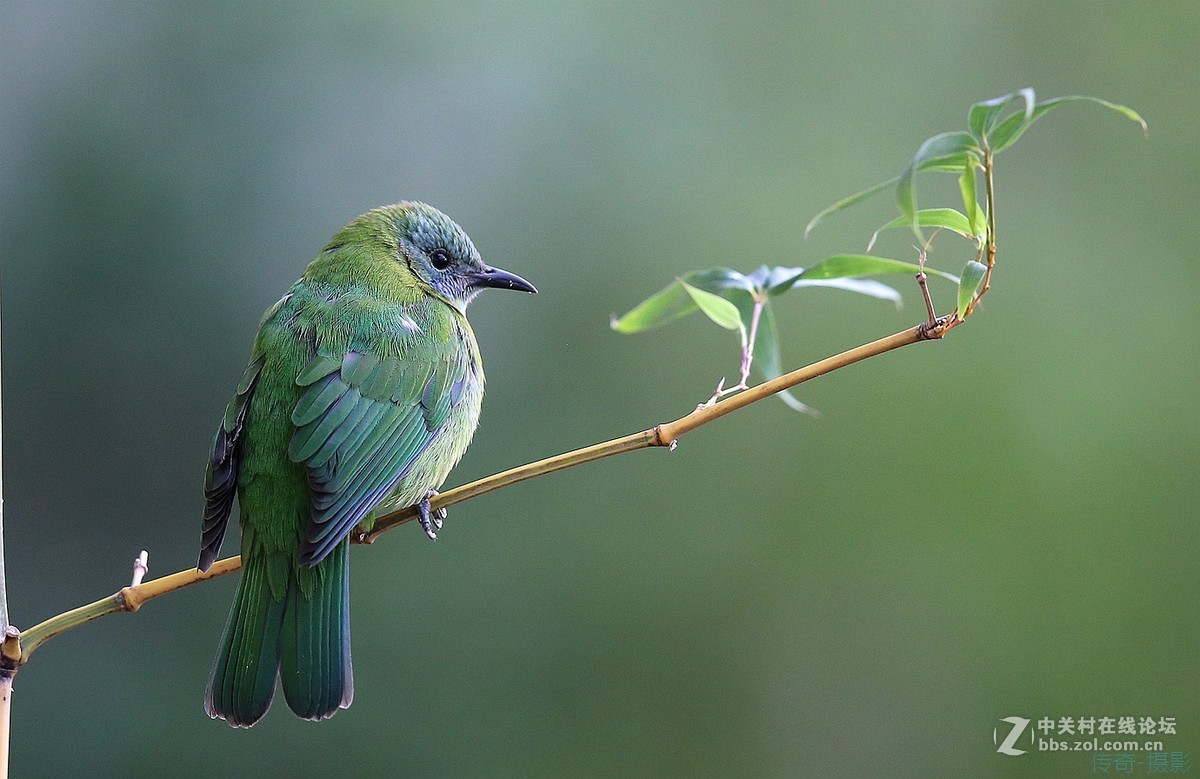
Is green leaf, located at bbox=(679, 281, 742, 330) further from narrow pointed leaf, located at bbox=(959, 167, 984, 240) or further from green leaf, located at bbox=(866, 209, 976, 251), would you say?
narrow pointed leaf, located at bbox=(959, 167, 984, 240)

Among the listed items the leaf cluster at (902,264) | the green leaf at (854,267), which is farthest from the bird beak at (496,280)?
the green leaf at (854,267)

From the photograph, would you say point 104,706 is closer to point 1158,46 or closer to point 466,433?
point 466,433

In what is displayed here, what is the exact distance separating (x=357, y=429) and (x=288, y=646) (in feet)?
1.36

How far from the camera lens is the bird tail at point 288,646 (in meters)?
1.93

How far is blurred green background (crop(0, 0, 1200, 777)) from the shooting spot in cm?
393

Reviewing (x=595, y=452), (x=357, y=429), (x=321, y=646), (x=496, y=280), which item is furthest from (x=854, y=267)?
(x=496, y=280)

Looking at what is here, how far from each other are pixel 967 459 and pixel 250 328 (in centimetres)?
272

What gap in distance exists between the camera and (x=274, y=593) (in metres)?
2.05

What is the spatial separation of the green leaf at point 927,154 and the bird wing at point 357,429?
1.14 m

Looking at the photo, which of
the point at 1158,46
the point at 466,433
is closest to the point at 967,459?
the point at 1158,46

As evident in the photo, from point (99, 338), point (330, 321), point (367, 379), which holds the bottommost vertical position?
point (367, 379)

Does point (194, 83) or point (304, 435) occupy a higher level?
point (194, 83)

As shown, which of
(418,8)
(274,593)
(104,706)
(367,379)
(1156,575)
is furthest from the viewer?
(418,8)

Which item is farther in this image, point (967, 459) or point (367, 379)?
point (967, 459)
